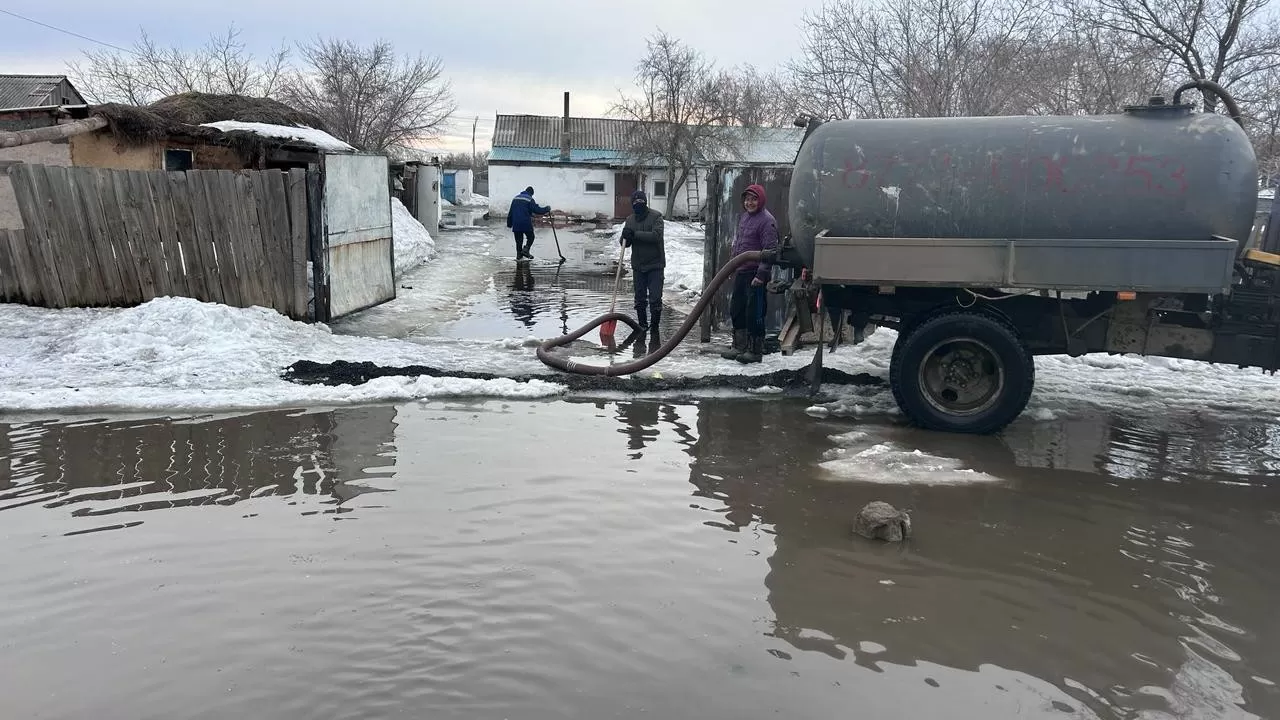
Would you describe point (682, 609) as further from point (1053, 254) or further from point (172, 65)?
point (172, 65)

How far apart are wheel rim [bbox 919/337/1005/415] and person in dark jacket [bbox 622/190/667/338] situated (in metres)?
3.83

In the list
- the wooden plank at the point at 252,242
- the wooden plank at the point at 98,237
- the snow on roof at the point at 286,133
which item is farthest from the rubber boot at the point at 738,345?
the snow on roof at the point at 286,133

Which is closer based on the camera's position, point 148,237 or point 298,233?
point 148,237

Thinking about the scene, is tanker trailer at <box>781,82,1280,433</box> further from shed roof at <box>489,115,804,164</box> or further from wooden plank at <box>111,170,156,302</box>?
shed roof at <box>489,115,804,164</box>

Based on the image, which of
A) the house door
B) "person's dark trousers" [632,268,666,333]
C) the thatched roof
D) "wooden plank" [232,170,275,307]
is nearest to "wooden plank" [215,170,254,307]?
"wooden plank" [232,170,275,307]

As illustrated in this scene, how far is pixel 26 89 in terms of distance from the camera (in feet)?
101

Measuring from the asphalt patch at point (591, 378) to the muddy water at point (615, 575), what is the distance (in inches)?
52.8

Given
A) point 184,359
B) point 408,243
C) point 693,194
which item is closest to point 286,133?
point 408,243

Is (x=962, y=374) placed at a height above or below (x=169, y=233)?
below

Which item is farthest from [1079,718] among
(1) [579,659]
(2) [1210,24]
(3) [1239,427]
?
(2) [1210,24]

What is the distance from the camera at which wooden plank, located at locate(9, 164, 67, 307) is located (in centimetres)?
997

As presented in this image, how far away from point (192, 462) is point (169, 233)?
16.7 ft

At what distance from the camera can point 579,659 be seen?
3.69 metres

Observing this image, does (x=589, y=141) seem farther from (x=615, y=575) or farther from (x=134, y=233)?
(x=615, y=575)
